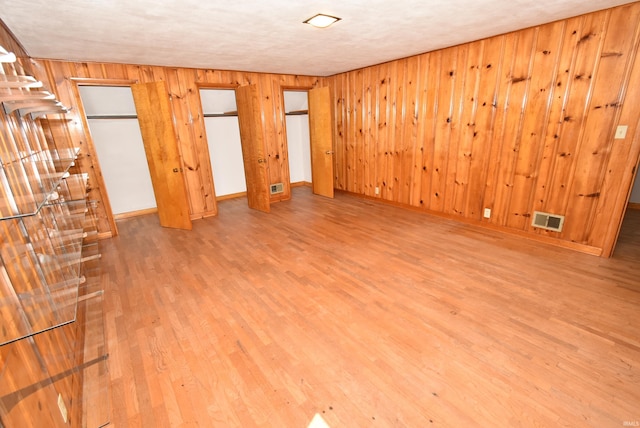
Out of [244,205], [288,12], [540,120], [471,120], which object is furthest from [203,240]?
[540,120]

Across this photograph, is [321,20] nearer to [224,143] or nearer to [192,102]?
[192,102]

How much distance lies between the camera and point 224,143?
19.4 feet

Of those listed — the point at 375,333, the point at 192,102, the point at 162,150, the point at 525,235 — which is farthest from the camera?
the point at 192,102

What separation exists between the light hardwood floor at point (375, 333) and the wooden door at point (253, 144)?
156cm

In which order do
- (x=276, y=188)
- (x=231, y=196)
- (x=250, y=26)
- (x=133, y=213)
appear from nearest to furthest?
(x=250, y=26) → (x=133, y=213) → (x=276, y=188) → (x=231, y=196)

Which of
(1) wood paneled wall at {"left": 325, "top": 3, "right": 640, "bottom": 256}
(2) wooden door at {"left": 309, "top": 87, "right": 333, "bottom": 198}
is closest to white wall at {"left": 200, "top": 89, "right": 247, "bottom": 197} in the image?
(2) wooden door at {"left": 309, "top": 87, "right": 333, "bottom": 198}

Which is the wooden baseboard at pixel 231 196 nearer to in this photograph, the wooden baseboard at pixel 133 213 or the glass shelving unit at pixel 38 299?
the wooden baseboard at pixel 133 213

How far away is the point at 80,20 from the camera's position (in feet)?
7.73

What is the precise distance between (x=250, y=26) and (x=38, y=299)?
8.70ft

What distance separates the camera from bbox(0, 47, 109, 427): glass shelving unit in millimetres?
1038

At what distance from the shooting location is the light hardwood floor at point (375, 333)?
5.08 feet

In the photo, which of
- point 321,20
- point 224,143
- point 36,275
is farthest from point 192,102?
point 36,275

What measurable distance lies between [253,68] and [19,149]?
3.55m

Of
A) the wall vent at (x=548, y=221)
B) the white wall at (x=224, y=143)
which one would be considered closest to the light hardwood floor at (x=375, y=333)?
the wall vent at (x=548, y=221)
